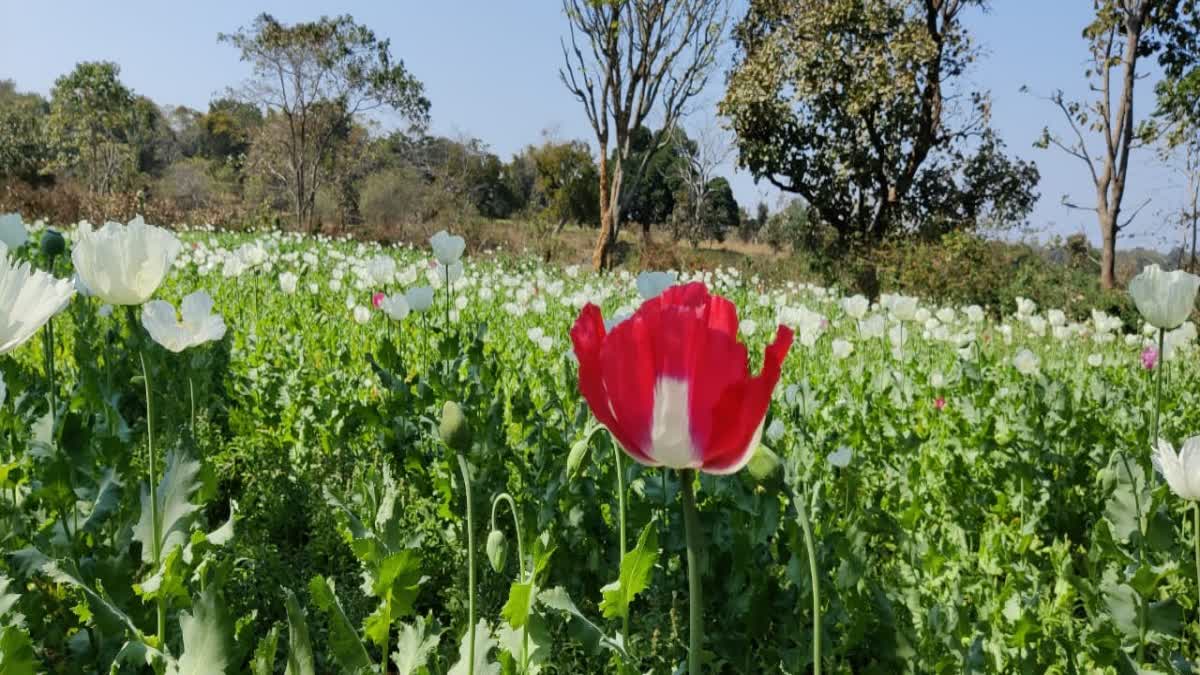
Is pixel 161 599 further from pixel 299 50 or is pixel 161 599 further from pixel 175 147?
pixel 175 147

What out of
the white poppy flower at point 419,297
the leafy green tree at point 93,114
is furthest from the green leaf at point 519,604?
the leafy green tree at point 93,114

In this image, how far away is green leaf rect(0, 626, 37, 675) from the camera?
0.84 metres

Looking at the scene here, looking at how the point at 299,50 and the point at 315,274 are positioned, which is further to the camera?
the point at 299,50

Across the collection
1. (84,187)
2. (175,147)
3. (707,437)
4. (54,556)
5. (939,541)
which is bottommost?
(939,541)

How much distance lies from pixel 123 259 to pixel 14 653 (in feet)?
2.30

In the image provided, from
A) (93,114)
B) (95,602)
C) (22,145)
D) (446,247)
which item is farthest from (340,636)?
→ (22,145)

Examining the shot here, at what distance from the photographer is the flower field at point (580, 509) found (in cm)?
87

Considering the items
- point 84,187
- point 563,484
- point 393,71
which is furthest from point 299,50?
point 563,484

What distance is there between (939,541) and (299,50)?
88.7 feet

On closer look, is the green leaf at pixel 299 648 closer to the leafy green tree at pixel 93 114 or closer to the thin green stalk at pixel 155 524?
the thin green stalk at pixel 155 524

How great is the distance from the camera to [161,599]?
1.22 m

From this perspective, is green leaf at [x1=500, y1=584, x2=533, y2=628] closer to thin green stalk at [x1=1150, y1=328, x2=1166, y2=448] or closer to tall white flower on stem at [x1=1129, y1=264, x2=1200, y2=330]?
thin green stalk at [x1=1150, y1=328, x2=1166, y2=448]

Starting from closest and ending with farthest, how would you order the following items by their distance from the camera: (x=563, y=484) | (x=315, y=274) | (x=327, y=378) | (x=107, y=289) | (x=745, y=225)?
1. (x=107, y=289)
2. (x=563, y=484)
3. (x=327, y=378)
4. (x=315, y=274)
5. (x=745, y=225)

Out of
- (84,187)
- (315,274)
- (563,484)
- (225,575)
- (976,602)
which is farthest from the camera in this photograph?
(84,187)
